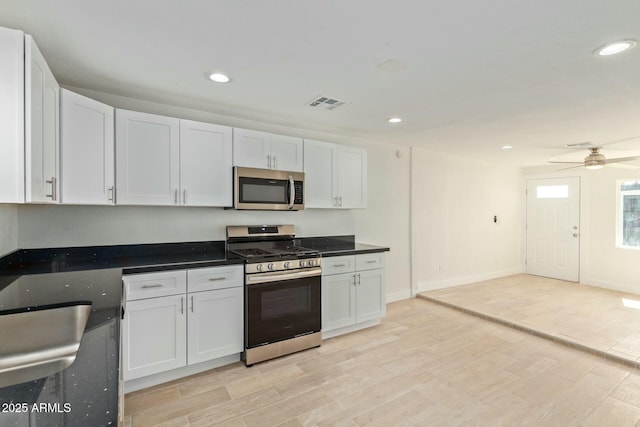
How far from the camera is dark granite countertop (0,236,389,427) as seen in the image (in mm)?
662

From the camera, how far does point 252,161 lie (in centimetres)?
315

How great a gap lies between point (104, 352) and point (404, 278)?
4.43 m

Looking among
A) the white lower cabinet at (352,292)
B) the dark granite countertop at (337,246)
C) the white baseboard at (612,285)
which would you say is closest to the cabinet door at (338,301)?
the white lower cabinet at (352,292)

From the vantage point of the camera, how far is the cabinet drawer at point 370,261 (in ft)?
11.6

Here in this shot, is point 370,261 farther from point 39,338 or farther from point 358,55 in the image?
point 39,338

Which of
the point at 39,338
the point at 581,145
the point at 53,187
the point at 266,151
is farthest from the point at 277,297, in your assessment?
the point at 581,145

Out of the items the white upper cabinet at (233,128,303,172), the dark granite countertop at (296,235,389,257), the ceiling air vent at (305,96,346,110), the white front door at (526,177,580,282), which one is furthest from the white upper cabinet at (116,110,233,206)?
the white front door at (526,177,580,282)

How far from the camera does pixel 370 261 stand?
11.9ft

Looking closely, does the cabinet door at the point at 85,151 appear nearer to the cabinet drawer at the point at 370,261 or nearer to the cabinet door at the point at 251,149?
the cabinet door at the point at 251,149

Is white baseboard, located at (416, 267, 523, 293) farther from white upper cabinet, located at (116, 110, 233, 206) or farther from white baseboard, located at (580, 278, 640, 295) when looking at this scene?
white upper cabinet, located at (116, 110, 233, 206)

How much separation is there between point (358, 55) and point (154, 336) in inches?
101

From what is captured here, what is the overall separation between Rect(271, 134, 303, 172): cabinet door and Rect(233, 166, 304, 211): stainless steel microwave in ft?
0.29

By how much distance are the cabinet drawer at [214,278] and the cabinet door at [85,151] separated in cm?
90

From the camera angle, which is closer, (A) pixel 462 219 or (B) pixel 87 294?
(B) pixel 87 294
